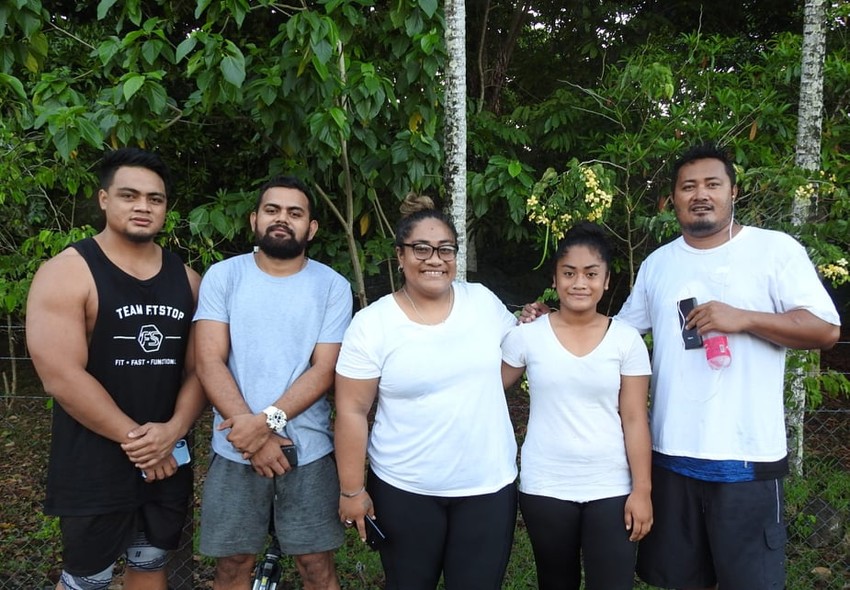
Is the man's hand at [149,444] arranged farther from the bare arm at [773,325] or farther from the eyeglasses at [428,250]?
the bare arm at [773,325]

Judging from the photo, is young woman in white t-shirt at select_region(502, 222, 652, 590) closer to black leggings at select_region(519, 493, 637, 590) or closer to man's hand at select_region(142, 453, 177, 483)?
black leggings at select_region(519, 493, 637, 590)

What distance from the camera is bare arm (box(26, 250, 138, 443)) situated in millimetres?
2324

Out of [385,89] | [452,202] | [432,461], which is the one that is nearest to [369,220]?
[452,202]

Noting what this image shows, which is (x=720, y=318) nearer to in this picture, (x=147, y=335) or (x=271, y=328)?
(x=271, y=328)

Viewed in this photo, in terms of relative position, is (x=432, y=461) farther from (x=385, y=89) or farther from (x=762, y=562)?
(x=385, y=89)

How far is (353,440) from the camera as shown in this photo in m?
2.32

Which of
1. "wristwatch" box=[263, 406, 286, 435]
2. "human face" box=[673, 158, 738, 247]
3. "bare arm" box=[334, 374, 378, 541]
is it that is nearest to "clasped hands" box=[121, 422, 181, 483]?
"wristwatch" box=[263, 406, 286, 435]

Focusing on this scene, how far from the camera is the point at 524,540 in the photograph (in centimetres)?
382

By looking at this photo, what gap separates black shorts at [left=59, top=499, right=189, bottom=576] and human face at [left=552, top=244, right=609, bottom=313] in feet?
5.41

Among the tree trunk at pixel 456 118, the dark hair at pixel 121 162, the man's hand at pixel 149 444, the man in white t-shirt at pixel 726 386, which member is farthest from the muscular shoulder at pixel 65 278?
the man in white t-shirt at pixel 726 386

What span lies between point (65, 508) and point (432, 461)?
1.31 meters

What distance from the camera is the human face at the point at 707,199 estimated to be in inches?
92.1

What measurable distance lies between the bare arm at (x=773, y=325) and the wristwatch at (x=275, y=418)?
1432 millimetres

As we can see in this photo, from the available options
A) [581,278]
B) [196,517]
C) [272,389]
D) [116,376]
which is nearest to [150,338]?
[116,376]
